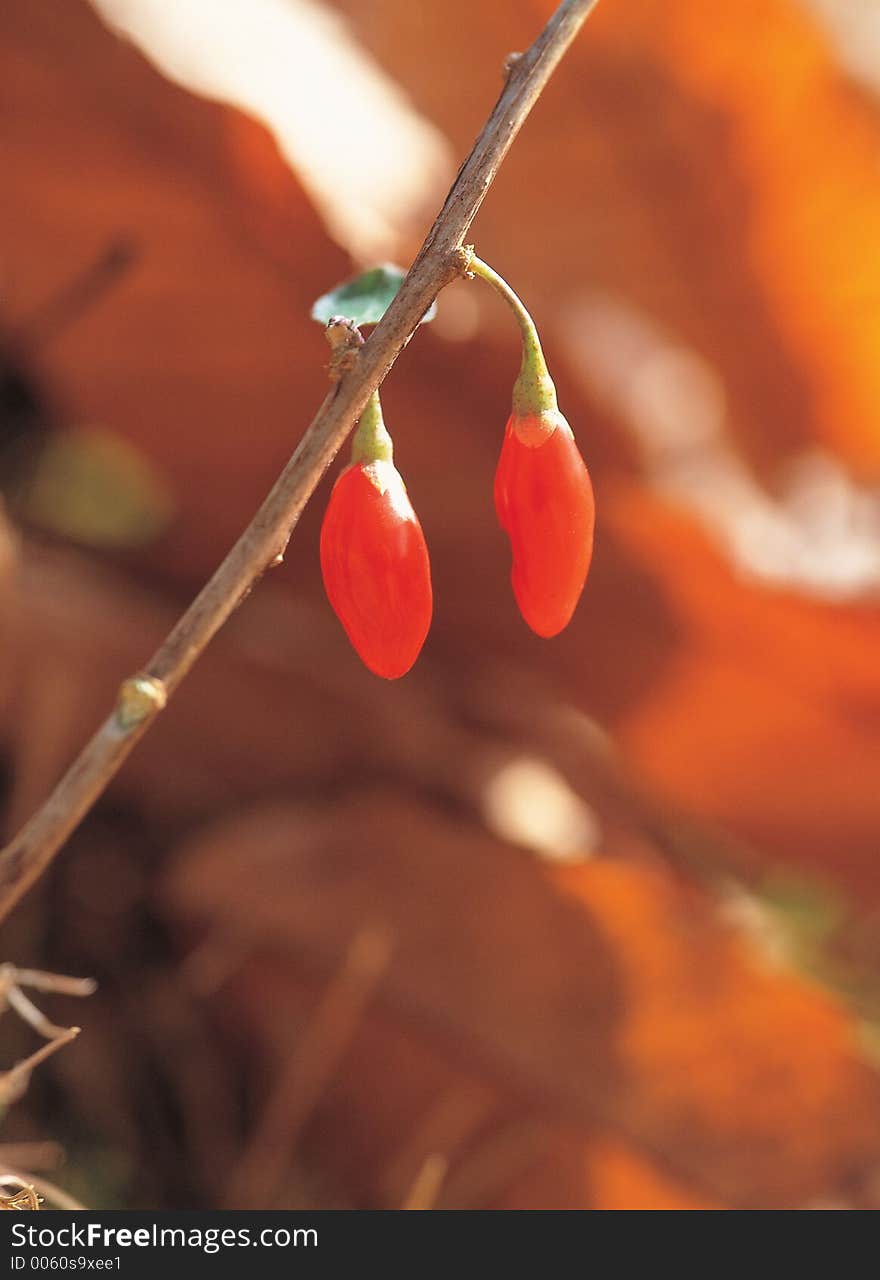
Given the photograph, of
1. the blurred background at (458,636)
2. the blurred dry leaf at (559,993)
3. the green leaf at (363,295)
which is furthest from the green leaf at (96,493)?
the green leaf at (363,295)

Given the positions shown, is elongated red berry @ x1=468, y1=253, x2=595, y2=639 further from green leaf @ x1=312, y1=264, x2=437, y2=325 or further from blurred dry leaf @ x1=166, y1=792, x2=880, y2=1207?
blurred dry leaf @ x1=166, y1=792, x2=880, y2=1207

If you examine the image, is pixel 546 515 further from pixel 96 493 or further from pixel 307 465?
pixel 96 493

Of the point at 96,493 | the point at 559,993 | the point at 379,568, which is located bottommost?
the point at 379,568

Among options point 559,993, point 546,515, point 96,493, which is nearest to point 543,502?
point 546,515

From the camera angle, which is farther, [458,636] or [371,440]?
[458,636]

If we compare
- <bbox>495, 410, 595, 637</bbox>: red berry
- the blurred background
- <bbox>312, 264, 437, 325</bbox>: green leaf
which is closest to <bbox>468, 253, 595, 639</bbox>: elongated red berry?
<bbox>495, 410, 595, 637</bbox>: red berry

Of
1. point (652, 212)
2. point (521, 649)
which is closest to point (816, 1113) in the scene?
point (521, 649)

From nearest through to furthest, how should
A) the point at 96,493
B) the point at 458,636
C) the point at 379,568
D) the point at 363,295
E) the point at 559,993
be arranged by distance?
1. the point at 379,568
2. the point at 363,295
3. the point at 559,993
4. the point at 96,493
5. the point at 458,636
